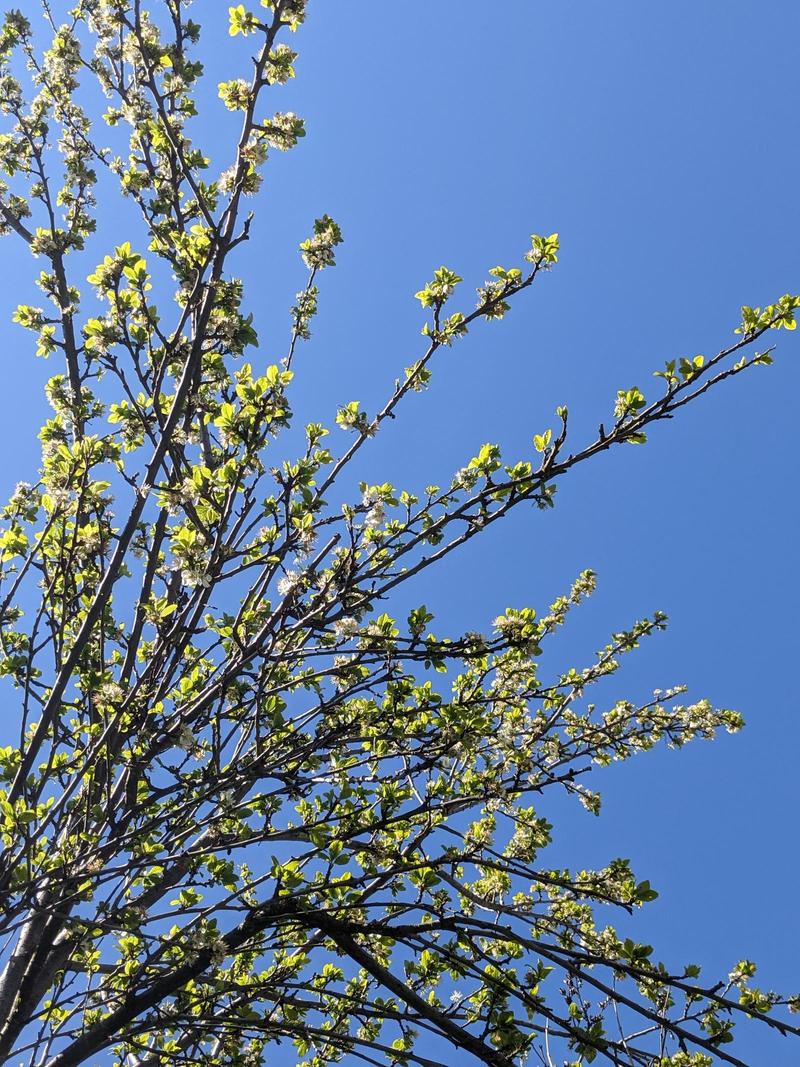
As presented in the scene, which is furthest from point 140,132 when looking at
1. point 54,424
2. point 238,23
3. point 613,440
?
point 613,440

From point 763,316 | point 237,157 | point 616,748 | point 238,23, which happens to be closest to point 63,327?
point 237,157

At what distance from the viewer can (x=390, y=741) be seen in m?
5.50

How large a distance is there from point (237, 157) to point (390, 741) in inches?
151

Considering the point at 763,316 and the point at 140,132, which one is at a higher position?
the point at 140,132

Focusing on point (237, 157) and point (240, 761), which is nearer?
point (237, 157)

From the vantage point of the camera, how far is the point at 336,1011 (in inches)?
221

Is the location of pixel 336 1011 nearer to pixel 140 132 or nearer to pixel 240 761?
pixel 240 761

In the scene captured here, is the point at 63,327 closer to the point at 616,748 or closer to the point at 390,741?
the point at 390,741

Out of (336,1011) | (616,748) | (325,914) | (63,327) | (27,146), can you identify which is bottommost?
(336,1011)

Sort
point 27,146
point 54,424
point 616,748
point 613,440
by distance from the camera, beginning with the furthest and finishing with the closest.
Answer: point 616,748 → point 27,146 → point 54,424 → point 613,440

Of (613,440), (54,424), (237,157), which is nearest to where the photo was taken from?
(613,440)

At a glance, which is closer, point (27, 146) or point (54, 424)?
point (54, 424)

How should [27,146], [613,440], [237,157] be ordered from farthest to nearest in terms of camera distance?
1. [27,146]
2. [237,157]
3. [613,440]

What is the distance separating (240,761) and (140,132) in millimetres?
4597
